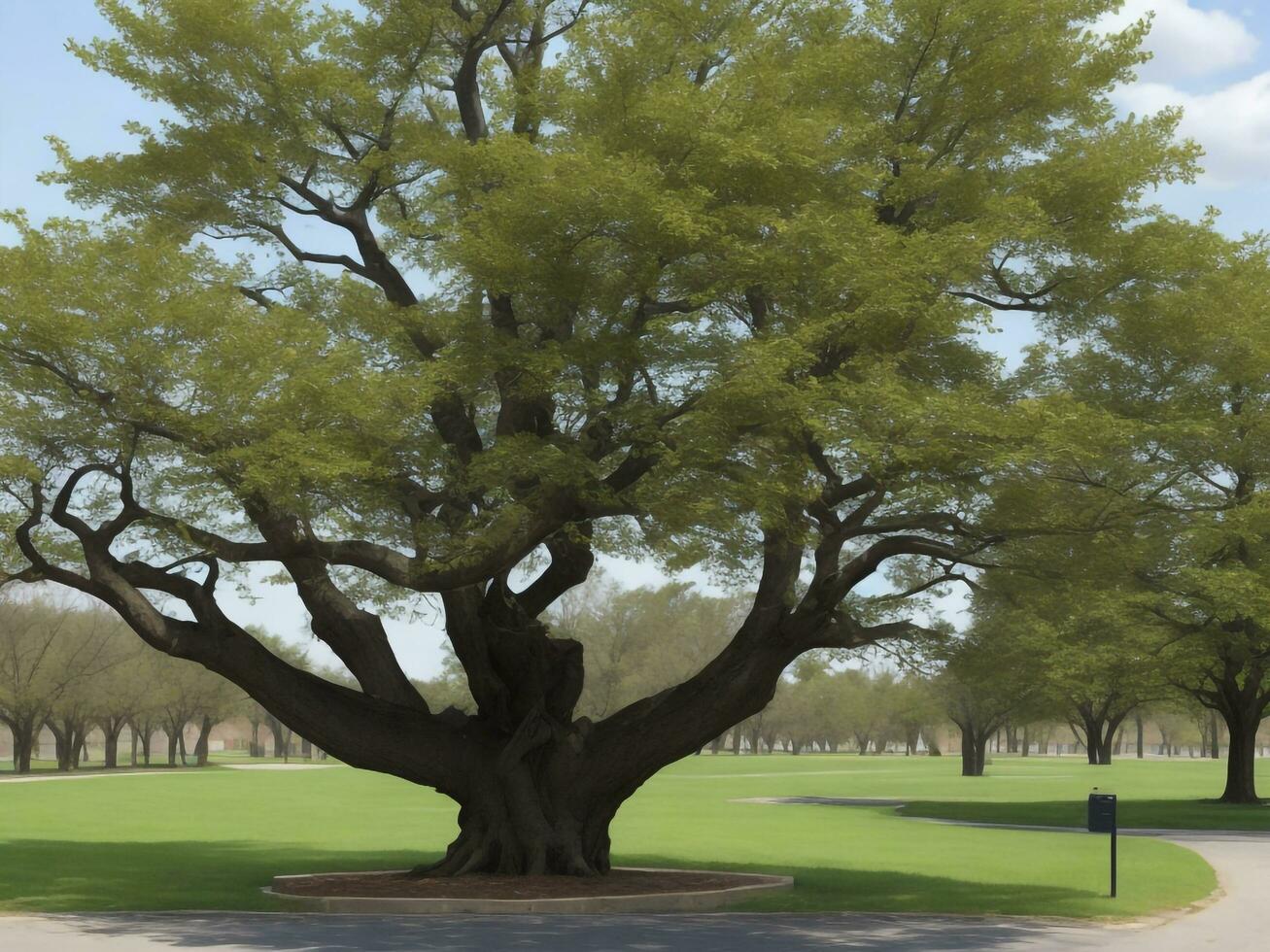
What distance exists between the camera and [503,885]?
66.0ft

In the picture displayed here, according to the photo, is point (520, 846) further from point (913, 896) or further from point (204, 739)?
point (204, 739)

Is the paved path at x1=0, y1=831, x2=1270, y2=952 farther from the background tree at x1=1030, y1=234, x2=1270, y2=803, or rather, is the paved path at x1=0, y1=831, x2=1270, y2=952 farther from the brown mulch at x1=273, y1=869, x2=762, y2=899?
the background tree at x1=1030, y1=234, x2=1270, y2=803

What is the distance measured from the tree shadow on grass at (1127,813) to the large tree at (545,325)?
59.5 feet

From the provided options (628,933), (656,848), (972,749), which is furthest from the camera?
(972,749)

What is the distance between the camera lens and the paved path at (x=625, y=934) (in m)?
14.5

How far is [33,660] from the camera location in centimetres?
8588

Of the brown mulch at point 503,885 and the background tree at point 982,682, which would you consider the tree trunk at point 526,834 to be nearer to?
Result: the brown mulch at point 503,885

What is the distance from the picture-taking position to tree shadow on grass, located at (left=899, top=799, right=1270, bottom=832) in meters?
37.9

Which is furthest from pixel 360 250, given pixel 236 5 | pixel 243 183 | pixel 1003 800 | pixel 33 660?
pixel 33 660

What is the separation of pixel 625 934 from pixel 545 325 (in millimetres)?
8442

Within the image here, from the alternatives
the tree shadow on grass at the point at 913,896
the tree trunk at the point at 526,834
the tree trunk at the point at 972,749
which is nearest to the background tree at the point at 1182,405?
the tree shadow on grass at the point at 913,896

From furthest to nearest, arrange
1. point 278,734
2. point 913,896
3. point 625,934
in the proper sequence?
point 278,734
point 913,896
point 625,934

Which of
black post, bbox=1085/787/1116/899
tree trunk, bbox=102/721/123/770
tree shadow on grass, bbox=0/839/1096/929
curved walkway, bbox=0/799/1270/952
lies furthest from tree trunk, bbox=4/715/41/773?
black post, bbox=1085/787/1116/899

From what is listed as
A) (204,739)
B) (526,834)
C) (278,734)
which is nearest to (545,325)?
(526,834)
